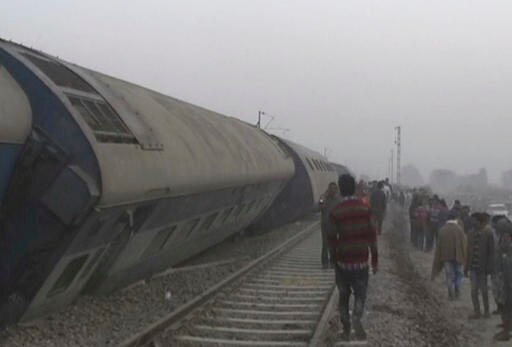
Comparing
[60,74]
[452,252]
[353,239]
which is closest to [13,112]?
[60,74]

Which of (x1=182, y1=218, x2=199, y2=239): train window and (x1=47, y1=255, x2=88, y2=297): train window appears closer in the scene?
(x1=47, y1=255, x2=88, y2=297): train window

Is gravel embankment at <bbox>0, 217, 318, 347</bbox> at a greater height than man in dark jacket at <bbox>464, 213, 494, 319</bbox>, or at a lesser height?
lesser

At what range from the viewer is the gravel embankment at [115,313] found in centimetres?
666

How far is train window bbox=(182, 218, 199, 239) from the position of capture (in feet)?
32.9

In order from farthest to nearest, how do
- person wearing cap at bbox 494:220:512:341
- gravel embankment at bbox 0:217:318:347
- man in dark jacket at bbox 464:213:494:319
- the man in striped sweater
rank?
man in dark jacket at bbox 464:213:494:319 → person wearing cap at bbox 494:220:512:341 → the man in striped sweater → gravel embankment at bbox 0:217:318:347

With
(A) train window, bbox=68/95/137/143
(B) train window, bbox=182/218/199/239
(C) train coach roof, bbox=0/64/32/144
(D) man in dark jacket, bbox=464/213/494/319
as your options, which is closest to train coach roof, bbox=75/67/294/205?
(A) train window, bbox=68/95/137/143

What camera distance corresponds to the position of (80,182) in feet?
20.3

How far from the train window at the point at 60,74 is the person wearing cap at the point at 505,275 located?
19.1 feet

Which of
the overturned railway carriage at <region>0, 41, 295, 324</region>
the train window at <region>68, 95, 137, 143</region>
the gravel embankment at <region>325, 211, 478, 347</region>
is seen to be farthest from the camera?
the gravel embankment at <region>325, 211, 478, 347</region>

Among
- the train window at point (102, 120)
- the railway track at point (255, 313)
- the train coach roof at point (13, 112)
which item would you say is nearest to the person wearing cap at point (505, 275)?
the railway track at point (255, 313)

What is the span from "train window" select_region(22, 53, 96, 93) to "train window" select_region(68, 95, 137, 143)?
24 centimetres

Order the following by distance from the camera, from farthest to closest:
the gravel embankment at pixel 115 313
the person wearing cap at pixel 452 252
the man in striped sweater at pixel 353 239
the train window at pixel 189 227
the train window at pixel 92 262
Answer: the person wearing cap at pixel 452 252 → the train window at pixel 189 227 → the train window at pixel 92 262 → the man in striped sweater at pixel 353 239 → the gravel embankment at pixel 115 313

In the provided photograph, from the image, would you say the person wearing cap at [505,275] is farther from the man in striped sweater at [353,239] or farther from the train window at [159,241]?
the train window at [159,241]

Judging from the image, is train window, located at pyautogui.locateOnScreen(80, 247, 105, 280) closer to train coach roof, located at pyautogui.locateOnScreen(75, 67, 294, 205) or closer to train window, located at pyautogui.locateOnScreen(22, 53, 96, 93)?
train coach roof, located at pyautogui.locateOnScreen(75, 67, 294, 205)
